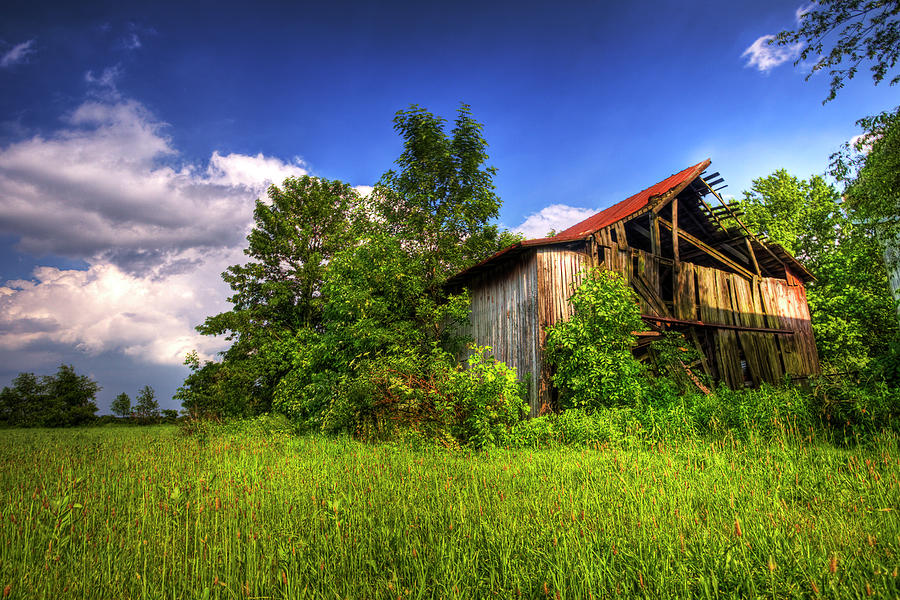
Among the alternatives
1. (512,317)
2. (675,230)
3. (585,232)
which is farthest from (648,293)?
(512,317)

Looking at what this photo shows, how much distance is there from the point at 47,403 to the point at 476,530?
119 feet

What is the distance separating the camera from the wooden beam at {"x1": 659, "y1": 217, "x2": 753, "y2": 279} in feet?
46.7

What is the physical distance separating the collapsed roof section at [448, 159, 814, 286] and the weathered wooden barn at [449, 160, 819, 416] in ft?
0.13

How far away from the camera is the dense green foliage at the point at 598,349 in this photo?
31.4ft

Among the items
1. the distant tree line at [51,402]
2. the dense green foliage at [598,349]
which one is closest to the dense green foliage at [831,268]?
the dense green foliage at [598,349]

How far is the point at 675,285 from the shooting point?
13445mm

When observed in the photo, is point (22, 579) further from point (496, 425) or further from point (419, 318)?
point (419, 318)

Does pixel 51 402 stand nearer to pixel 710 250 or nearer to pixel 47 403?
pixel 47 403

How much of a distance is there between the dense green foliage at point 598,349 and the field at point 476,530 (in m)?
3.38

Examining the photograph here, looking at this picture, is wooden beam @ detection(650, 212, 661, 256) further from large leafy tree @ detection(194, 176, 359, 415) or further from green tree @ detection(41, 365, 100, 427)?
green tree @ detection(41, 365, 100, 427)

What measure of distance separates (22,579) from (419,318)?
1096 cm

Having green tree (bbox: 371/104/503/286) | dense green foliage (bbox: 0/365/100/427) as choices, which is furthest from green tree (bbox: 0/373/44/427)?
green tree (bbox: 371/104/503/286)

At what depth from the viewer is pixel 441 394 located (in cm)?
873

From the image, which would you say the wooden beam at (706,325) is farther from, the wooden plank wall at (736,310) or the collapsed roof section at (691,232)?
the collapsed roof section at (691,232)
